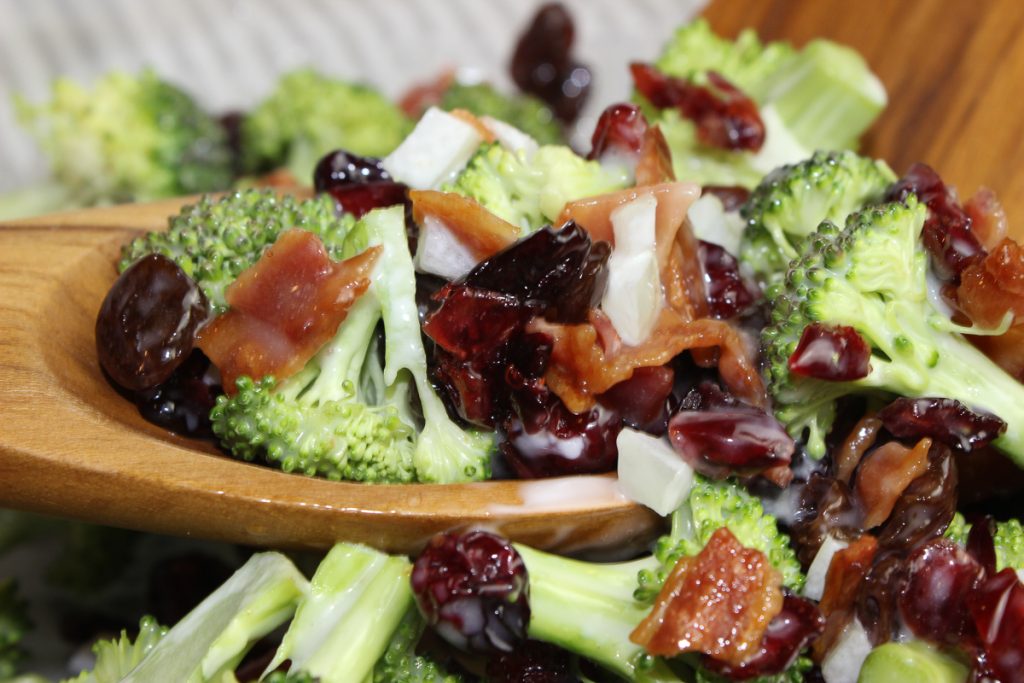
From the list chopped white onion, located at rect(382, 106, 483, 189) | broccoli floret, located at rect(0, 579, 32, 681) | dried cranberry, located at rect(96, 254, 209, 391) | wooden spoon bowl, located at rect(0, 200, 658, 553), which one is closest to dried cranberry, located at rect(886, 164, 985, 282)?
wooden spoon bowl, located at rect(0, 200, 658, 553)

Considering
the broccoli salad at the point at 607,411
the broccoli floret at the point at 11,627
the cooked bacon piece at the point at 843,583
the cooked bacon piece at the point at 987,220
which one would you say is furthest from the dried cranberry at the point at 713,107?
the broccoli floret at the point at 11,627

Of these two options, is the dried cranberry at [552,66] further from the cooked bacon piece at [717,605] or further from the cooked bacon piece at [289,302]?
the cooked bacon piece at [717,605]

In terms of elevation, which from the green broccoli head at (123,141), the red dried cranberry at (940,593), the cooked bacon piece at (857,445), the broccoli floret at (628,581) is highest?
the cooked bacon piece at (857,445)

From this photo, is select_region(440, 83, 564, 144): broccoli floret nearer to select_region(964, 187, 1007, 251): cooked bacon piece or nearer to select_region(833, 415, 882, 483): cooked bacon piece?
select_region(964, 187, 1007, 251): cooked bacon piece

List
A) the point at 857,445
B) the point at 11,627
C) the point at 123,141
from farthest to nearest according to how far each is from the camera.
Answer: the point at 123,141 → the point at 11,627 → the point at 857,445

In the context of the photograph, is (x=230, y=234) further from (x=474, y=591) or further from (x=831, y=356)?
(x=831, y=356)

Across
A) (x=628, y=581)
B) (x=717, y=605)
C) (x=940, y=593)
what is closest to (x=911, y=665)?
(x=940, y=593)
